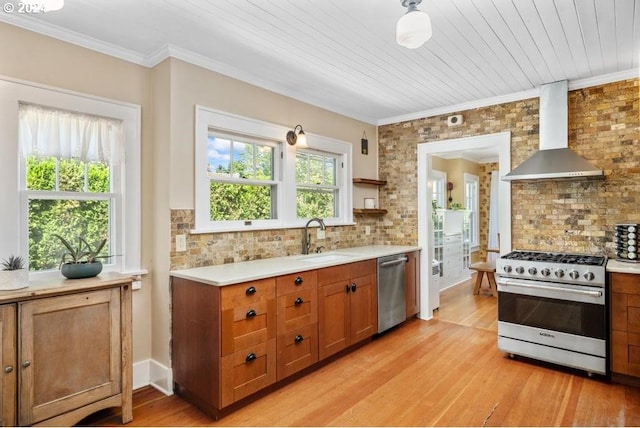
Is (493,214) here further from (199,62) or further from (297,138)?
(199,62)

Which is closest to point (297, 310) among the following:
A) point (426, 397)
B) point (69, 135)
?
point (426, 397)

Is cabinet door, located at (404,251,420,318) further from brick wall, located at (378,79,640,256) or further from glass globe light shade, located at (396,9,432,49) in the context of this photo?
glass globe light shade, located at (396,9,432,49)

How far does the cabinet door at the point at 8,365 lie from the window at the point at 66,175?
1.76 ft

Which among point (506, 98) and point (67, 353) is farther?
point (506, 98)

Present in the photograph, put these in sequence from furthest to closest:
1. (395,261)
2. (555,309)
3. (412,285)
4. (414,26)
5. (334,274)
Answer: (412,285) → (395,261) → (334,274) → (555,309) → (414,26)

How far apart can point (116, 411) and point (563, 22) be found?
3899 millimetres

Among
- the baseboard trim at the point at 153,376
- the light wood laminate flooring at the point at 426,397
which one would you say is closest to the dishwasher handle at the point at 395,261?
the light wood laminate flooring at the point at 426,397

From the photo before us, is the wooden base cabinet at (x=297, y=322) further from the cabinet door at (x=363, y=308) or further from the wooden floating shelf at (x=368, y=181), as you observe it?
the wooden floating shelf at (x=368, y=181)

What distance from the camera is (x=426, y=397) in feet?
8.17

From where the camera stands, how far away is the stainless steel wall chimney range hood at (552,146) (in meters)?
3.14

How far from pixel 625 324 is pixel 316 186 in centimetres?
288

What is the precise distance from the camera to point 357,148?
4453mm

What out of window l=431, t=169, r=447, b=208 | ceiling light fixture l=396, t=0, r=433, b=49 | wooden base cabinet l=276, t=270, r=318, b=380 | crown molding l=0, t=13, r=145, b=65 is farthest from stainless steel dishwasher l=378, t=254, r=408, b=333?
crown molding l=0, t=13, r=145, b=65

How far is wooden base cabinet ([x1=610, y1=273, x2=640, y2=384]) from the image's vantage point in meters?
2.62
